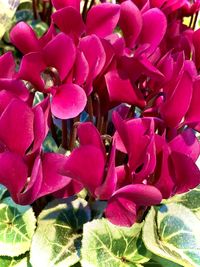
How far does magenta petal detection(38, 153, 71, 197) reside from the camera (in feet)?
2.03

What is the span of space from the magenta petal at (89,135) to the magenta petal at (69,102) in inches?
1.4

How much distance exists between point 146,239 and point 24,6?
47.6 inches

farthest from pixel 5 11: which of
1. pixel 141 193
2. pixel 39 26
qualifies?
pixel 141 193

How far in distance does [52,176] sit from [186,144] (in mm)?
176

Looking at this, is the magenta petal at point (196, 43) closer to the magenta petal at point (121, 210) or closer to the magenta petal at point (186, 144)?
the magenta petal at point (186, 144)

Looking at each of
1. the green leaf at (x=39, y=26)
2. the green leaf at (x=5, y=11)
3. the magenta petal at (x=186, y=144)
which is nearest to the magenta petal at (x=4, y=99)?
the magenta petal at (x=186, y=144)

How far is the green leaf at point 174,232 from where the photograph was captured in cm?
68

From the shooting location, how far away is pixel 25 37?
688 millimetres

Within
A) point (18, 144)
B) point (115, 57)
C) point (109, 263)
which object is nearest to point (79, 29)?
point (115, 57)

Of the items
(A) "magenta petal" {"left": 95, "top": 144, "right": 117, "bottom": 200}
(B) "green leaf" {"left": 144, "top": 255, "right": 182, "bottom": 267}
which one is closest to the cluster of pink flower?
(A) "magenta petal" {"left": 95, "top": 144, "right": 117, "bottom": 200}

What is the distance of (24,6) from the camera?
1.71 m

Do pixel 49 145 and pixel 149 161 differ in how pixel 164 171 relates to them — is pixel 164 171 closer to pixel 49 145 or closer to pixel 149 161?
pixel 149 161

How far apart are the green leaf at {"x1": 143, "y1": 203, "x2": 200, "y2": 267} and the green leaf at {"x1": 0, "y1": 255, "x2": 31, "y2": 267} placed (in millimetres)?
170

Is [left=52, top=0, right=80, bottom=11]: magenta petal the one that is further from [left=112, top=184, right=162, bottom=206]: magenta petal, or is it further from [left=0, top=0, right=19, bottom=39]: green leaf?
[left=0, top=0, right=19, bottom=39]: green leaf
